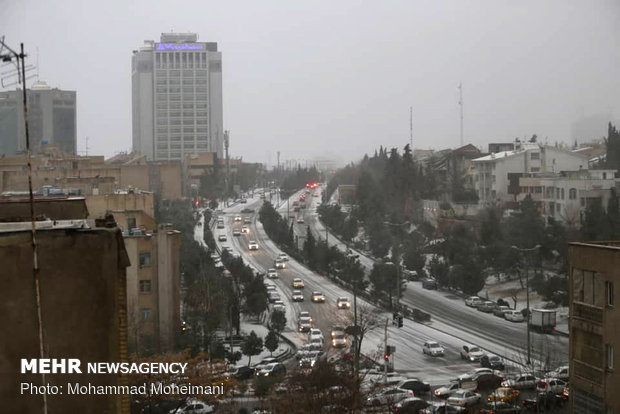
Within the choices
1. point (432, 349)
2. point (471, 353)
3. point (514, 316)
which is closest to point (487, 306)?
point (514, 316)

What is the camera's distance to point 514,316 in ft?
41.0

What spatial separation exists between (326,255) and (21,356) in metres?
14.8

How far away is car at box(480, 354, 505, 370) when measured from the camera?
382 inches

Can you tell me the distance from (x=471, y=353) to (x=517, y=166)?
544 inches

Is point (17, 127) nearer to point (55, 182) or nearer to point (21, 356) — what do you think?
point (55, 182)

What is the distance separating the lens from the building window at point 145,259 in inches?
398

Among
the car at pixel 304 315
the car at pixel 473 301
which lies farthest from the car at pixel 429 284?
the car at pixel 304 315

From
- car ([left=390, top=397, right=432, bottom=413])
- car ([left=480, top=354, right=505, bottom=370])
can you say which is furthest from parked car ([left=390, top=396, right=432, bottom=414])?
car ([left=480, top=354, right=505, bottom=370])

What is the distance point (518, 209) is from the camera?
64.9ft

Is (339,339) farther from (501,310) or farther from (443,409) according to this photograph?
(501,310)

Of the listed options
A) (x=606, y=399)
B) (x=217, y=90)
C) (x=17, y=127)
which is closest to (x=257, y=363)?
(x=606, y=399)

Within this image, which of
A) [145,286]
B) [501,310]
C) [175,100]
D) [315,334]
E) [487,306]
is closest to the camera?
[145,286]

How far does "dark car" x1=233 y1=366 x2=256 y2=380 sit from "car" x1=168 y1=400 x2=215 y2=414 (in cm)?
159

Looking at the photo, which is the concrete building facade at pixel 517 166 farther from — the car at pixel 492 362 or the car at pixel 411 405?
the car at pixel 411 405
